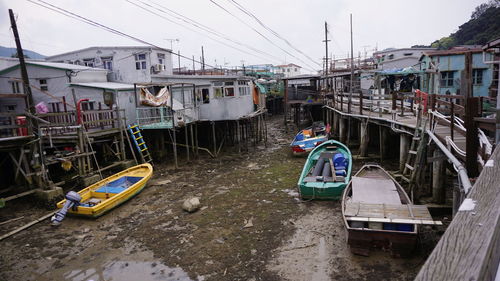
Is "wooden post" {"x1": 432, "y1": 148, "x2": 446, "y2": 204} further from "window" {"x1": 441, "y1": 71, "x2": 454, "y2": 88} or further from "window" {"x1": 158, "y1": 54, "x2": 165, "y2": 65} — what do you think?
"window" {"x1": 158, "y1": 54, "x2": 165, "y2": 65}

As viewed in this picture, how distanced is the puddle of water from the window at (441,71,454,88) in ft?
87.7

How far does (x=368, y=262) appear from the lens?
28.2 ft

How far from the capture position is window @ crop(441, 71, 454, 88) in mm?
26069

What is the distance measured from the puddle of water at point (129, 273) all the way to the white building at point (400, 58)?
113ft

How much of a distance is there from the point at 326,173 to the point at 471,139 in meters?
9.03

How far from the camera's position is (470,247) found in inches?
42.4

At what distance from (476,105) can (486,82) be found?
23.4 metres

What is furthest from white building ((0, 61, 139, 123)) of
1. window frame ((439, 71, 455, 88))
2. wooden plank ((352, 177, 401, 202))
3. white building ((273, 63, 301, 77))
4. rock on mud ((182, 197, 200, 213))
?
white building ((273, 63, 301, 77))

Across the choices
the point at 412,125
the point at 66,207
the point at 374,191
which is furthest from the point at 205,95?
the point at 374,191

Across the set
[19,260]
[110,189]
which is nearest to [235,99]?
[110,189]

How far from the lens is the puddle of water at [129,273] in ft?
28.4

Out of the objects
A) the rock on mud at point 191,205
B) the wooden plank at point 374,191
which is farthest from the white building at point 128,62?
the wooden plank at point 374,191

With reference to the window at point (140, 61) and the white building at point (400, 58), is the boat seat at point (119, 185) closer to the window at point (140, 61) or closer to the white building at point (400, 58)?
the window at point (140, 61)

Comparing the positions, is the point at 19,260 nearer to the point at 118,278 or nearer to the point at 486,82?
the point at 118,278
